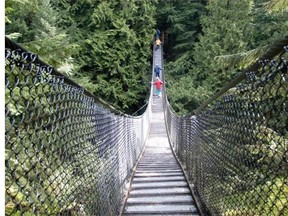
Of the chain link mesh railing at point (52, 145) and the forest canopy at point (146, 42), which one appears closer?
the chain link mesh railing at point (52, 145)

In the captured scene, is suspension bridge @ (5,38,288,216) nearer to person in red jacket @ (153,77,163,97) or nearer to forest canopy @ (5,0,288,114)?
forest canopy @ (5,0,288,114)

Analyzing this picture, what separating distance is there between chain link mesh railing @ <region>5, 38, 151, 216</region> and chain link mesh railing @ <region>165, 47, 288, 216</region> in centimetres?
71

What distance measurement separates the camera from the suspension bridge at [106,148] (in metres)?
0.98

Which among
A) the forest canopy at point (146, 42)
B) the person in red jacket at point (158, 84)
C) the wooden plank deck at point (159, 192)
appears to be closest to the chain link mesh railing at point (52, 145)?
the wooden plank deck at point (159, 192)

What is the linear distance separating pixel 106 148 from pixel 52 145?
1.05 meters

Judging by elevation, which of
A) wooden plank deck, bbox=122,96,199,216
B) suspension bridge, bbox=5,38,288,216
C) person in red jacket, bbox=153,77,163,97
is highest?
person in red jacket, bbox=153,77,163,97

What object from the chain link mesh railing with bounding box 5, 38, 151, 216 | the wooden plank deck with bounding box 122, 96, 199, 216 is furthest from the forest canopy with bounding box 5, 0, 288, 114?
the chain link mesh railing with bounding box 5, 38, 151, 216

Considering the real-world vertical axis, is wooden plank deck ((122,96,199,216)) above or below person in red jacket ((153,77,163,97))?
below

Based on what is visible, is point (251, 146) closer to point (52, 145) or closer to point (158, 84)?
point (52, 145)

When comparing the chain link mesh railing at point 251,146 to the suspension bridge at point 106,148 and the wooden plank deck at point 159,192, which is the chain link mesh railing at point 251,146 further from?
the wooden plank deck at point 159,192

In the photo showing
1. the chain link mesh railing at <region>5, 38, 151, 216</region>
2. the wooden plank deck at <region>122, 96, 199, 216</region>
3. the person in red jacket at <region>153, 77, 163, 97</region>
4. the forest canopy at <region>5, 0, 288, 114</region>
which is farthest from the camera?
the person in red jacket at <region>153, 77, 163, 97</region>

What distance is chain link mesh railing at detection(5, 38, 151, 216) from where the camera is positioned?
2.94ft
